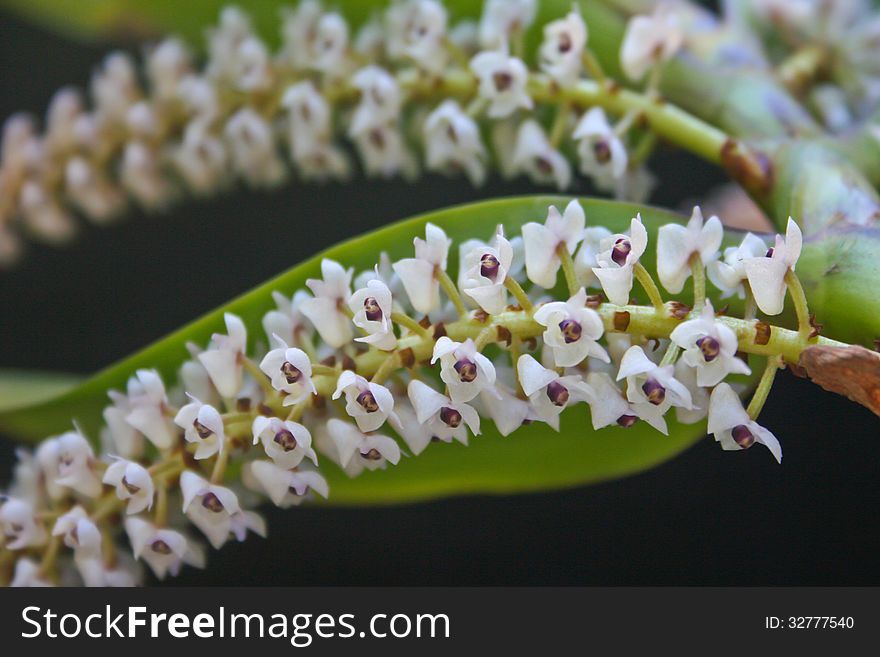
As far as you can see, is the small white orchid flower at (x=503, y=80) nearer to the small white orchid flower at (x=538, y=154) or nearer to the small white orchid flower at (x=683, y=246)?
the small white orchid flower at (x=538, y=154)

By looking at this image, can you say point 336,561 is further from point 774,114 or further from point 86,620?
point 774,114

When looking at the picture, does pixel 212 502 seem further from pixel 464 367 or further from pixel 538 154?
pixel 538 154

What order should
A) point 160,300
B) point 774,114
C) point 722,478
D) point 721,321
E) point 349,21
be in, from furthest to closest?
point 160,300 < point 722,478 < point 349,21 < point 774,114 < point 721,321

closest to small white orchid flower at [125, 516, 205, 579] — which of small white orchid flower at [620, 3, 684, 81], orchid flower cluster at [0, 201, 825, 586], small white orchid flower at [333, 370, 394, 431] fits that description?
orchid flower cluster at [0, 201, 825, 586]

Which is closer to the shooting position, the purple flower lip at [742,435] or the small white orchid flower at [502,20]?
the purple flower lip at [742,435]

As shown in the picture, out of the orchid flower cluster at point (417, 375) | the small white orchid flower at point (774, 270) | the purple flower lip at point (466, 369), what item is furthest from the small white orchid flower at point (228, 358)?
the small white orchid flower at point (774, 270)

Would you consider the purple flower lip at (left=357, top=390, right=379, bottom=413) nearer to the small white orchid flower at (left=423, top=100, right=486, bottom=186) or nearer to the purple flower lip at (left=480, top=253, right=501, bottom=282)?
the purple flower lip at (left=480, top=253, right=501, bottom=282)

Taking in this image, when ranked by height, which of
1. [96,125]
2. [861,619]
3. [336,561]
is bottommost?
[861,619]

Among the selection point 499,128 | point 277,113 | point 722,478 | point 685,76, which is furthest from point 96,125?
point 722,478
